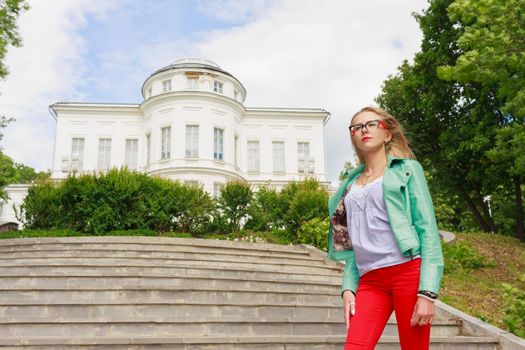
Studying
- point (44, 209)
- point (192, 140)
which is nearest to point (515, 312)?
point (44, 209)

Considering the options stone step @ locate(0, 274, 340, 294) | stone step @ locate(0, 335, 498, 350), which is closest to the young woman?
stone step @ locate(0, 335, 498, 350)

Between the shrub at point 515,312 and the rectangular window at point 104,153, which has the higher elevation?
the rectangular window at point 104,153

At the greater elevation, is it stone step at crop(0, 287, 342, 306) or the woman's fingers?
the woman's fingers

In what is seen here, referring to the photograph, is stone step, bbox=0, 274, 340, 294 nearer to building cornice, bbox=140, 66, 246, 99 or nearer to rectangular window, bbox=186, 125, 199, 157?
rectangular window, bbox=186, 125, 199, 157

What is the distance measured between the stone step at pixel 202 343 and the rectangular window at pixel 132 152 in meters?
28.4

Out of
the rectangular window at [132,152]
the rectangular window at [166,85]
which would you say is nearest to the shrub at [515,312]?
the rectangular window at [166,85]

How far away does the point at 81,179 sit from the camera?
14.8m

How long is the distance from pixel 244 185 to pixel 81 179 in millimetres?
5520

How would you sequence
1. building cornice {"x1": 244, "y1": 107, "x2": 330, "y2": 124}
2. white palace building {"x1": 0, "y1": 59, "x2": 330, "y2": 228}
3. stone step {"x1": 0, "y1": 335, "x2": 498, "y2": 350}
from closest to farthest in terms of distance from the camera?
1. stone step {"x1": 0, "y1": 335, "x2": 498, "y2": 350}
2. white palace building {"x1": 0, "y1": 59, "x2": 330, "y2": 228}
3. building cornice {"x1": 244, "y1": 107, "x2": 330, "y2": 124}

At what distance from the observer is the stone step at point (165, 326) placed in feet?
17.5

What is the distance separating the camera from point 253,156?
33219 millimetres

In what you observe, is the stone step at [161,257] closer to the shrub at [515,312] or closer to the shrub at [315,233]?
the shrub at [315,233]

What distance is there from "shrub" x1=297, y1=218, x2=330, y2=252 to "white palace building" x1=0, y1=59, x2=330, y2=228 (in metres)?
15.0

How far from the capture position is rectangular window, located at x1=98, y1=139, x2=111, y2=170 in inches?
1277
